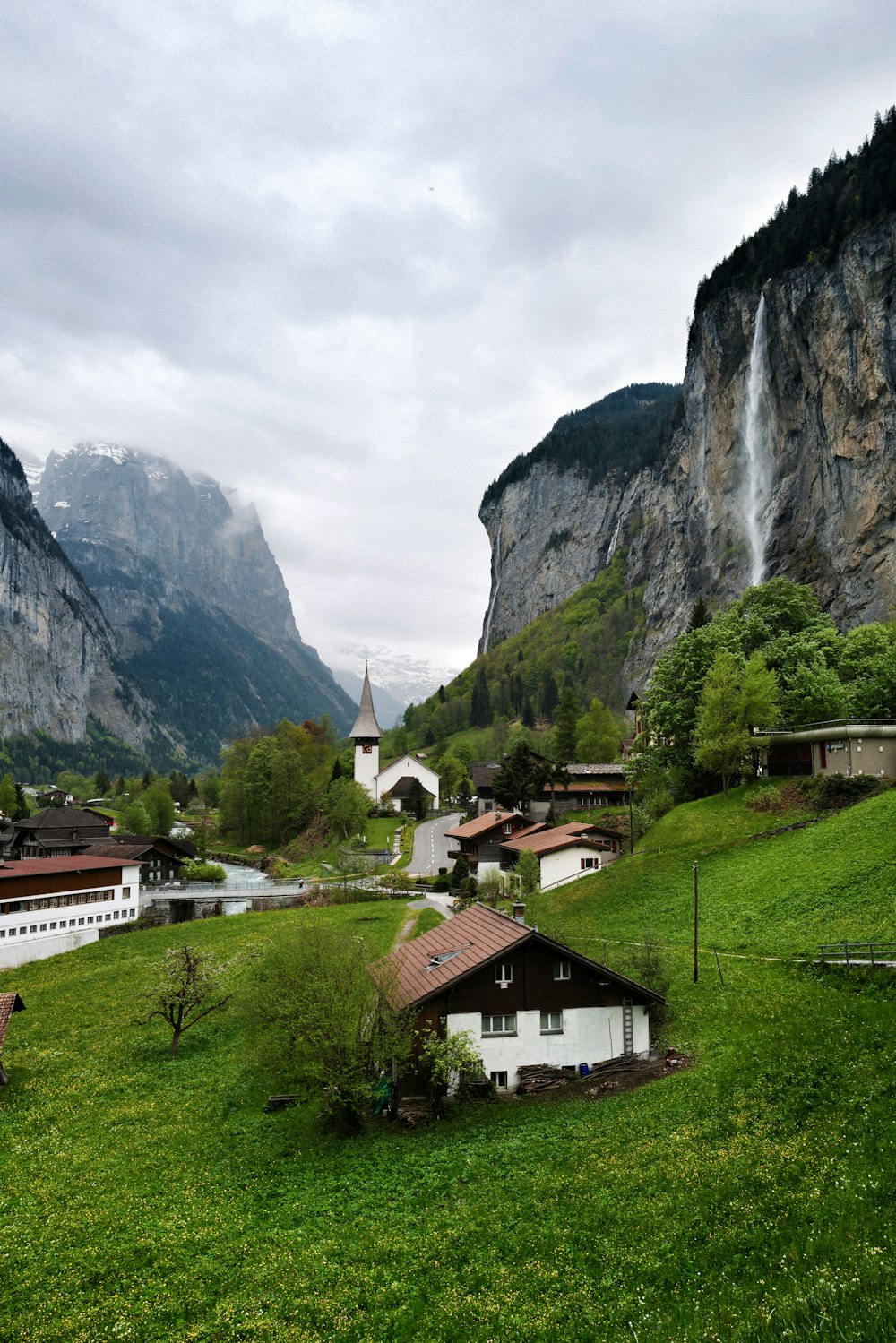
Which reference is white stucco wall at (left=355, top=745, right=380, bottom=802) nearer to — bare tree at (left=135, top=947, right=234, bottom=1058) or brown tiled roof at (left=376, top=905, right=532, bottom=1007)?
bare tree at (left=135, top=947, right=234, bottom=1058)

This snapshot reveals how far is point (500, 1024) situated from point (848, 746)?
36881mm

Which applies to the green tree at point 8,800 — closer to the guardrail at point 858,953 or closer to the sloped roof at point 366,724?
the sloped roof at point 366,724

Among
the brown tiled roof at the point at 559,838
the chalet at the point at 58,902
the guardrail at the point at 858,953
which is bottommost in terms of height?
the chalet at the point at 58,902

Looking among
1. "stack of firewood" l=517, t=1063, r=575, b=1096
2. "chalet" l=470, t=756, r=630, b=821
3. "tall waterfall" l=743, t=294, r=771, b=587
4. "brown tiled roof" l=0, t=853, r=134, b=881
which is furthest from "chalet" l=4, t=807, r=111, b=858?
"tall waterfall" l=743, t=294, r=771, b=587

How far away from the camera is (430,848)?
91500 millimetres

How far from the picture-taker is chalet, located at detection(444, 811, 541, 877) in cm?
6831

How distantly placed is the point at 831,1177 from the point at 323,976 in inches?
585

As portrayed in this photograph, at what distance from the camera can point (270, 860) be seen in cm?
9825

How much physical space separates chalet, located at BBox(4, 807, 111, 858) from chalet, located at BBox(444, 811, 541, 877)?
139 ft

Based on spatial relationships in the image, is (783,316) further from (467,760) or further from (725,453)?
(467,760)

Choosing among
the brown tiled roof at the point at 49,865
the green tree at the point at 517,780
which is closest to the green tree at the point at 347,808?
the green tree at the point at 517,780

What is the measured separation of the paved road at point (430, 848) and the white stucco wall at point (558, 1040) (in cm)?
5241

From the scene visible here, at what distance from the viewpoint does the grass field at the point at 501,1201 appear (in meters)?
12.5

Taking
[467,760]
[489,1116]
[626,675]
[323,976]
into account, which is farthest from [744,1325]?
[626,675]
